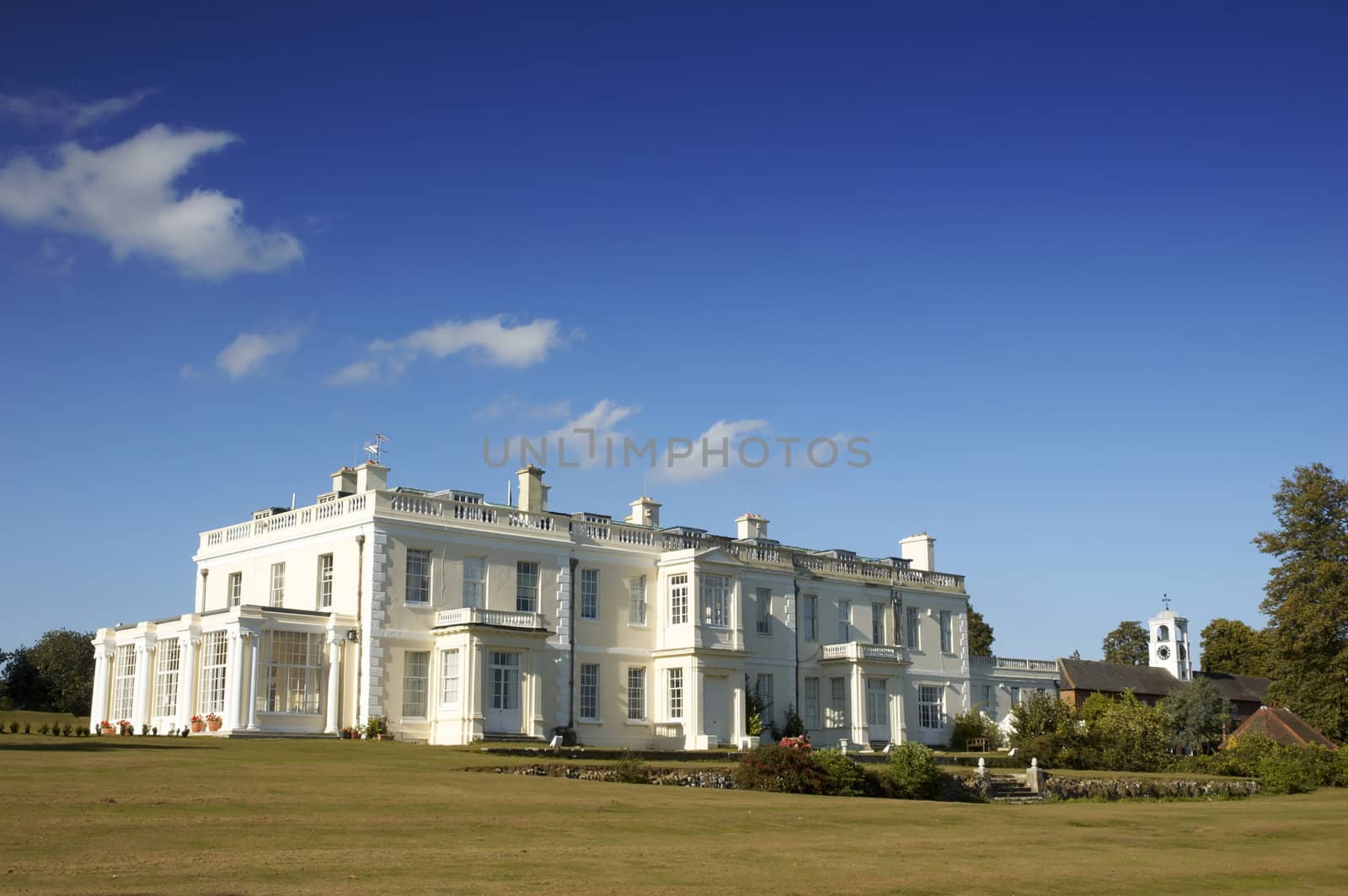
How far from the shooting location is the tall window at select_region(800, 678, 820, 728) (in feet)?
157

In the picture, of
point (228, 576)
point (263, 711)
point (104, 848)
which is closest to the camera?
point (104, 848)

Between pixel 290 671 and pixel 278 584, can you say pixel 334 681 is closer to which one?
pixel 290 671

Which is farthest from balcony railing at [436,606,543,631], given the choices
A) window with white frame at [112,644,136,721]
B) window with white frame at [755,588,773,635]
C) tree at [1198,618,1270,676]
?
tree at [1198,618,1270,676]

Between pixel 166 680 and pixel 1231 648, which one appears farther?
pixel 1231 648

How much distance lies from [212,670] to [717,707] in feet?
52.4

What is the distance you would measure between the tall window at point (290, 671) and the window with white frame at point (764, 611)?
53.8 feet

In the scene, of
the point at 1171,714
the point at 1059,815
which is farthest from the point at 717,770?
the point at 1171,714

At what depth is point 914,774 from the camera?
2909 centimetres

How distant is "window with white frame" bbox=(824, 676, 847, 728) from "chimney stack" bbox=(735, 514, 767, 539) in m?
6.37

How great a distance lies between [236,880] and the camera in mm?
12016

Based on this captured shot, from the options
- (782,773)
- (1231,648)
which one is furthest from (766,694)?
(1231,648)

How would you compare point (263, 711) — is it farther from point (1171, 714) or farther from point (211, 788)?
point (1171, 714)

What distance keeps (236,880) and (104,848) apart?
219 centimetres

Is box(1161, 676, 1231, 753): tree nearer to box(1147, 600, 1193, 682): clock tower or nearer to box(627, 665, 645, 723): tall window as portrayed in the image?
box(1147, 600, 1193, 682): clock tower
